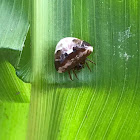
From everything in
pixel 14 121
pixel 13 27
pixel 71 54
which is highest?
pixel 13 27

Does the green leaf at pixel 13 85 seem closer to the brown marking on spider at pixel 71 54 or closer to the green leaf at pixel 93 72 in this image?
the green leaf at pixel 93 72

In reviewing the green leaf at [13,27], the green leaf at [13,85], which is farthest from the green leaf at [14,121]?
the green leaf at [13,27]

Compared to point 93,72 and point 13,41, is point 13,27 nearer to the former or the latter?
point 13,41

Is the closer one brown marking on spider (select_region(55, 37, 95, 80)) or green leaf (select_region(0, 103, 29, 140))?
brown marking on spider (select_region(55, 37, 95, 80))

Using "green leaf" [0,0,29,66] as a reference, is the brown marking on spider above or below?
below

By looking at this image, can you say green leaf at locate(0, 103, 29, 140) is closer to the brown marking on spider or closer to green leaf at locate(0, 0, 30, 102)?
green leaf at locate(0, 0, 30, 102)

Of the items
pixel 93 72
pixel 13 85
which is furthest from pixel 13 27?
pixel 93 72

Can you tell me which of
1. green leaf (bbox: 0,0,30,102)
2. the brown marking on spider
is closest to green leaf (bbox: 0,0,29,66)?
green leaf (bbox: 0,0,30,102)

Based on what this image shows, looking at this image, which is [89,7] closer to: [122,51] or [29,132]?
[122,51]
